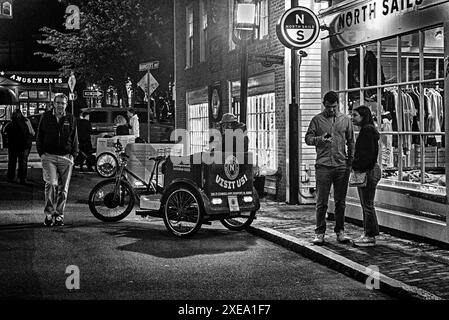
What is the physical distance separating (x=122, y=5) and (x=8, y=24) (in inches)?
1074

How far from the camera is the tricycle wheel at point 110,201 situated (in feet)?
37.3

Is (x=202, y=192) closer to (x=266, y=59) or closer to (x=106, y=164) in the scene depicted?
(x=266, y=59)

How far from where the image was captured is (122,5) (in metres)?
35.3

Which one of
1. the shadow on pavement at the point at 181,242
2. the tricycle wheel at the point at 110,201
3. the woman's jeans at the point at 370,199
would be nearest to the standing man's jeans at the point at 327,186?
the woman's jeans at the point at 370,199

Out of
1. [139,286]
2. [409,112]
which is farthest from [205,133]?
[139,286]

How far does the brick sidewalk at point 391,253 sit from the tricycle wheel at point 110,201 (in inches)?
82.5

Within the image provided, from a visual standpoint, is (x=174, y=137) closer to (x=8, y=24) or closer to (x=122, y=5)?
(x=122, y=5)

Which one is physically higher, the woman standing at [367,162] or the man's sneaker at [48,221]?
the woman standing at [367,162]

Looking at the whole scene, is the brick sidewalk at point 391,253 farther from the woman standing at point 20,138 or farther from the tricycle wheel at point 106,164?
the tricycle wheel at point 106,164

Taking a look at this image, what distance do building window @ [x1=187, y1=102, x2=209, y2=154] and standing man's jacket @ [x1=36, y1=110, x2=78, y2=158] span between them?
9.82m

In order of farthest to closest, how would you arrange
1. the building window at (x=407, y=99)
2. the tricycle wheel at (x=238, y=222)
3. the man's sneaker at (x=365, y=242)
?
the tricycle wheel at (x=238, y=222) → the building window at (x=407, y=99) → the man's sneaker at (x=365, y=242)

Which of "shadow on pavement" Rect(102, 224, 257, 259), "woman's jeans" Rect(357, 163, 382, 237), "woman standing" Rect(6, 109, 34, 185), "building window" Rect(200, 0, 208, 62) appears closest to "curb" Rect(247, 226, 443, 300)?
"shadow on pavement" Rect(102, 224, 257, 259)

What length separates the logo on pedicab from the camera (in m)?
10.3

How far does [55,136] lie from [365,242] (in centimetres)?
507
